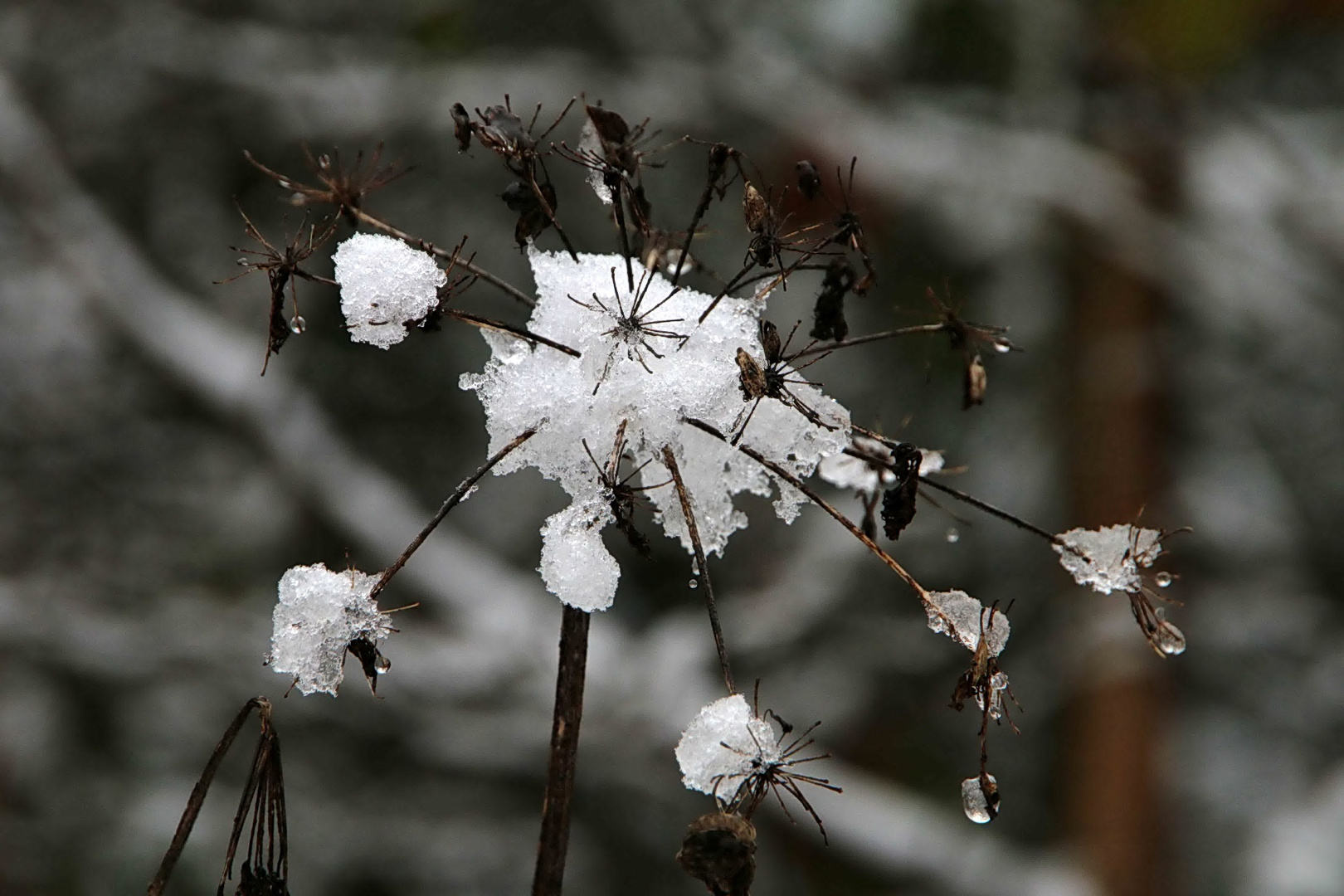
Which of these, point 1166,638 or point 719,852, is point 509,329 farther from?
point 1166,638

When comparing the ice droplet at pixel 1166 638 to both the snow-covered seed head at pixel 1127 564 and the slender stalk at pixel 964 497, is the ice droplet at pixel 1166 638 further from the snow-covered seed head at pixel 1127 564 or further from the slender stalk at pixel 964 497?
the slender stalk at pixel 964 497

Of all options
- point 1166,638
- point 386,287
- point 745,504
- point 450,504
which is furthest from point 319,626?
point 745,504

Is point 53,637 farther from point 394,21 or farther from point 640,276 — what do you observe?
point 640,276

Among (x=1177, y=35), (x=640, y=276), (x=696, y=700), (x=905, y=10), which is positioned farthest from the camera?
(x=905, y=10)

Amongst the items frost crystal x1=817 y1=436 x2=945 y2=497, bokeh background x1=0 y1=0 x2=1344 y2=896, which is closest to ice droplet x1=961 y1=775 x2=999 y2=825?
frost crystal x1=817 y1=436 x2=945 y2=497

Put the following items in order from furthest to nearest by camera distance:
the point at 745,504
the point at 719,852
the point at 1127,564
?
the point at 745,504 → the point at 1127,564 → the point at 719,852

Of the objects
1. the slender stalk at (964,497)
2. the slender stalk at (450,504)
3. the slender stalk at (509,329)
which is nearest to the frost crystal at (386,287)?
the slender stalk at (509,329)

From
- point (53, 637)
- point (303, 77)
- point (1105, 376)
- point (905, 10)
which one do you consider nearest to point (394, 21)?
point (303, 77)
